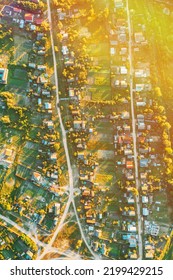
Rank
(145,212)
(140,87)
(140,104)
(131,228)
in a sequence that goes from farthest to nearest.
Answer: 1. (140,87)
2. (140,104)
3. (145,212)
4. (131,228)

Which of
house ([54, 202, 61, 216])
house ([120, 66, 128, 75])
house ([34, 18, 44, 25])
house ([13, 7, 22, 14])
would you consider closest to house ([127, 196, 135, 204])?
house ([54, 202, 61, 216])

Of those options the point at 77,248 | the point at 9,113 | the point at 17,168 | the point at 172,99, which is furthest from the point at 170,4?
the point at 77,248

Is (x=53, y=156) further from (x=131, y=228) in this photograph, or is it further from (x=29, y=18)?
(x=29, y=18)

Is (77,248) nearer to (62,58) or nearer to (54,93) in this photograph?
(54,93)

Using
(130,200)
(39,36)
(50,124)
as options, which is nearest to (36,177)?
(50,124)

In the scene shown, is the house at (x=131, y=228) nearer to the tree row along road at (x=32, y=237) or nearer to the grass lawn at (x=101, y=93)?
the tree row along road at (x=32, y=237)

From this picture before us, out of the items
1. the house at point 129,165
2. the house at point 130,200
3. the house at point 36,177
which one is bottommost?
the house at point 130,200

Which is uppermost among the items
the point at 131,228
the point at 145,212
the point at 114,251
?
the point at 145,212

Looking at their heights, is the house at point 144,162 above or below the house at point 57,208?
above

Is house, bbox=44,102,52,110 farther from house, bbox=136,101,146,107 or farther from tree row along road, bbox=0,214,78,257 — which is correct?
tree row along road, bbox=0,214,78,257

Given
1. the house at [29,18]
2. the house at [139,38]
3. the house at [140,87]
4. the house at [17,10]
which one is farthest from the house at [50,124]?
the house at [139,38]
